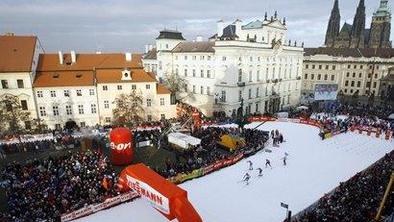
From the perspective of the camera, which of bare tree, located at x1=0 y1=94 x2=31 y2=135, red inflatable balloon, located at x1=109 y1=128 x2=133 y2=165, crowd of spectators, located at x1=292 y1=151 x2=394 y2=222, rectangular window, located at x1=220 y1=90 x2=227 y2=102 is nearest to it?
crowd of spectators, located at x1=292 y1=151 x2=394 y2=222

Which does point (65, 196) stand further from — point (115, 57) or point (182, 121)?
point (115, 57)

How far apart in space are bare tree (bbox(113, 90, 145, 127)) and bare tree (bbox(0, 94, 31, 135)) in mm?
11009

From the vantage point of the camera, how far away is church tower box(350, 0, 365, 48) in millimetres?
92375

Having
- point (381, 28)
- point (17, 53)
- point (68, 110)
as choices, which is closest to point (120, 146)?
point (68, 110)

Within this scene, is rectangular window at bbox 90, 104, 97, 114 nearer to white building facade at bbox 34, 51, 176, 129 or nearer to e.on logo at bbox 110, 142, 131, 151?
white building facade at bbox 34, 51, 176, 129

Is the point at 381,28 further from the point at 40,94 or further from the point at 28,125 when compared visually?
the point at 28,125

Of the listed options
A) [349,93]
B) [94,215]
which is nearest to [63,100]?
[94,215]

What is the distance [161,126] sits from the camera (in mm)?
37938

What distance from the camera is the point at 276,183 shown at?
942 inches

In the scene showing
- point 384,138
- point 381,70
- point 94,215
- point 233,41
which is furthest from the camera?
point 381,70

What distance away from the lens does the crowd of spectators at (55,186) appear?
17797 millimetres

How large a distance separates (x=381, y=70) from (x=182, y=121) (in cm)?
5673

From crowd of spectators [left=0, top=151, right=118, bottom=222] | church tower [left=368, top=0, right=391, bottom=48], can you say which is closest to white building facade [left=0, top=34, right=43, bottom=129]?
crowd of spectators [left=0, top=151, right=118, bottom=222]

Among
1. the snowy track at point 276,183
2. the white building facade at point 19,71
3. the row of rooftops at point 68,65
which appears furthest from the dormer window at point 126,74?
the snowy track at point 276,183
